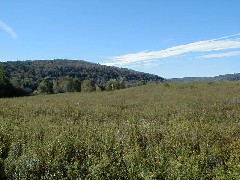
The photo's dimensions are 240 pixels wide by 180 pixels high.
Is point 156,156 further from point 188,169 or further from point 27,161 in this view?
point 27,161

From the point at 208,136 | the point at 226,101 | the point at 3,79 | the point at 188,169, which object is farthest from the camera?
the point at 3,79

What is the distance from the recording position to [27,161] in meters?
8.53

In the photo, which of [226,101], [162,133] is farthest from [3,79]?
[162,133]

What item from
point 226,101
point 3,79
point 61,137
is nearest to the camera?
point 61,137

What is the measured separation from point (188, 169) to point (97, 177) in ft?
6.41

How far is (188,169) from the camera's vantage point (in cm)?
773

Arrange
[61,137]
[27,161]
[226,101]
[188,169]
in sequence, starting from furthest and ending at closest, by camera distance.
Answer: [226,101] → [61,137] → [27,161] → [188,169]

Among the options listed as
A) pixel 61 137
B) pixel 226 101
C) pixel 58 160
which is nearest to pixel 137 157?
pixel 58 160

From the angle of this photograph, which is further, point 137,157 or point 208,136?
point 208,136

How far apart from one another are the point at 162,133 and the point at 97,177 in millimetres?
4838

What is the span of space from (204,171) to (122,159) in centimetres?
220

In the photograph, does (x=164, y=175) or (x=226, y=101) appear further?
(x=226, y=101)

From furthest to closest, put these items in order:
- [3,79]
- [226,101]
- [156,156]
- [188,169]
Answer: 1. [3,79]
2. [226,101]
3. [156,156]
4. [188,169]

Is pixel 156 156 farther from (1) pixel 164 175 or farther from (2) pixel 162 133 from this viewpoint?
(2) pixel 162 133
